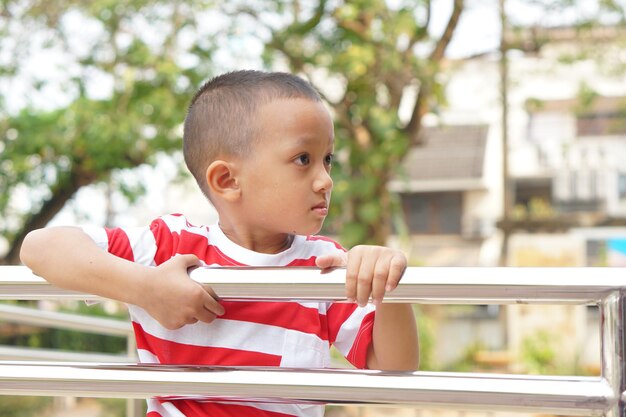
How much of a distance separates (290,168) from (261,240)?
0.42 feet

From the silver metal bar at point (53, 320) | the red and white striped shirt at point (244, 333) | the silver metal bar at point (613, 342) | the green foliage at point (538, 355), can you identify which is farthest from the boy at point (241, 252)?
the green foliage at point (538, 355)

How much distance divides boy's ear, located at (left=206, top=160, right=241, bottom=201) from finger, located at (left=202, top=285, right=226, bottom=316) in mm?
254

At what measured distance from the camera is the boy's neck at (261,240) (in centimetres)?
125

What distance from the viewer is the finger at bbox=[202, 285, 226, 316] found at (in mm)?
976

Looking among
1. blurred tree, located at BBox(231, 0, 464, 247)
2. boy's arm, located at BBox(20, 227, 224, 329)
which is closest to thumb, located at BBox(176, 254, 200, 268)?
boy's arm, located at BBox(20, 227, 224, 329)

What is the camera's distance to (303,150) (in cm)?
118

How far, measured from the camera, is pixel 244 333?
1131 mm

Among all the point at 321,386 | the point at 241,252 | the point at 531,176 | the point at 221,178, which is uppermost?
the point at 531,176

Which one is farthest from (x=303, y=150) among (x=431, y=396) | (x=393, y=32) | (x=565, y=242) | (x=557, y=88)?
(x=557, y=88)

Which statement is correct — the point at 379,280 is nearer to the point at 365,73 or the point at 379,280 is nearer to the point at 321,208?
the point at 321,208

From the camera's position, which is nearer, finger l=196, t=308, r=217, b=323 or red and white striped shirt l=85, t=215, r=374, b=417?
finger l=196, t=308, r=217, b=323

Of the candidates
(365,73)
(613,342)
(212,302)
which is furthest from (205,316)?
(365,73)

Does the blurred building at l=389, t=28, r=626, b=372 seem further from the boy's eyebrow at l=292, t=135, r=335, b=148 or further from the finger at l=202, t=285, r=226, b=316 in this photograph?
the finger at l=202, t=285, r=226, b=316

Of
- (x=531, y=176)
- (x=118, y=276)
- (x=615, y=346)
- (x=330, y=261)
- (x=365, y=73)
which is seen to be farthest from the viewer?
(x=531, y=176)
